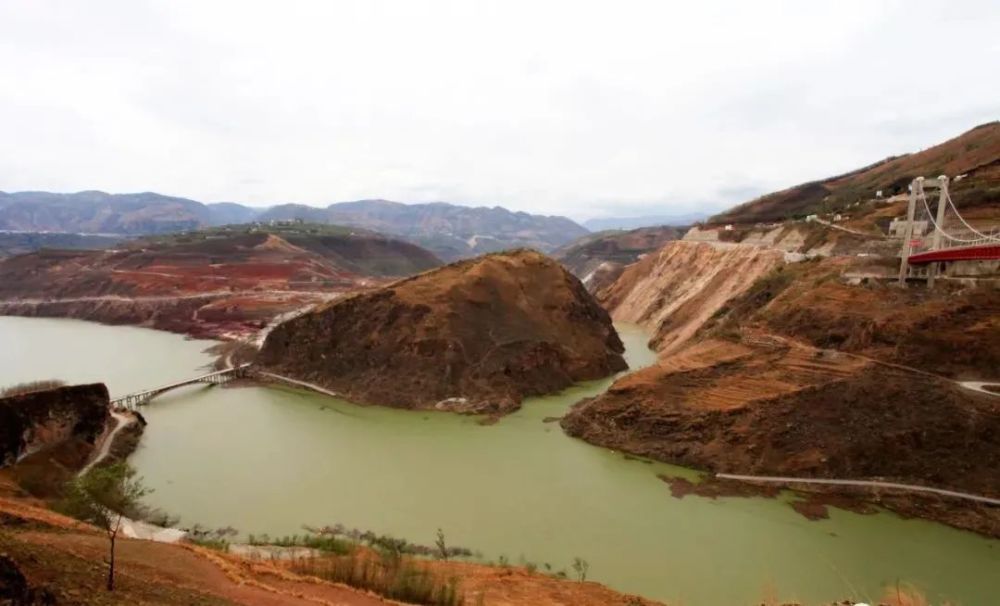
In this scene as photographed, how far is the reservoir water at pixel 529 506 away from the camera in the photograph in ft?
52.2

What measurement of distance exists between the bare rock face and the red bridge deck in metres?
17.7

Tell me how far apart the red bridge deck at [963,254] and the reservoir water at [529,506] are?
973 cm

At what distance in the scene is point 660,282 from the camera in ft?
202

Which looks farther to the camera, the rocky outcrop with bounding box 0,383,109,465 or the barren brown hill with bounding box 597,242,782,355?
the barren brown hill with bounding box 597,242,782,355

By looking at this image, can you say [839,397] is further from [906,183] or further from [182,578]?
[906,183]

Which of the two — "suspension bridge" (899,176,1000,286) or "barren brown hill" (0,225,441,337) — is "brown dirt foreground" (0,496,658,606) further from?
"barren brown hill" (0,225,441,337)

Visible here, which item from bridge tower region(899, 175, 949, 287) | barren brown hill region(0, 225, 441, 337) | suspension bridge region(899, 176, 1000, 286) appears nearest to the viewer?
suspension bridge region(899, 176, 1000, 286)

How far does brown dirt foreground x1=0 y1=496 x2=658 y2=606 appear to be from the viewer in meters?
8.77

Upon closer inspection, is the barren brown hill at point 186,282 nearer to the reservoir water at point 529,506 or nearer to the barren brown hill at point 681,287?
the reservoir water at point 529,506

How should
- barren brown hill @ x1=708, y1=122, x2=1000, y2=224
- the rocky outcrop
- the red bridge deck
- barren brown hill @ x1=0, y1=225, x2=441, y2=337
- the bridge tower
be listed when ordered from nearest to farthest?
the rocky outcrop < the red bridge deck < the bridge tower < barren brown hill @ x1=708, y1=122, x2=1000, y2=224 < barren brown hill @ x1=0, y1=225, x2=441, y2=337

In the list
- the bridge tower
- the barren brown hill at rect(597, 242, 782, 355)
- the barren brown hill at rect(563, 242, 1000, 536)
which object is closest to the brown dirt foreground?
the barren brown hill at rect(563, 242, 1000, 536)

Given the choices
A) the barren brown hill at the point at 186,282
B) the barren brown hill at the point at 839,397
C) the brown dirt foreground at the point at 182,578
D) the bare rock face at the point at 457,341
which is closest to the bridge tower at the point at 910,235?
the barren brown hill at the point at 839,397

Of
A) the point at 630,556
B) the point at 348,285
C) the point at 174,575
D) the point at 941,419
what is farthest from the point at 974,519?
the point at 348,285

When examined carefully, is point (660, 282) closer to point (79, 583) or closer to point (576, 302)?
point (576, 302)
